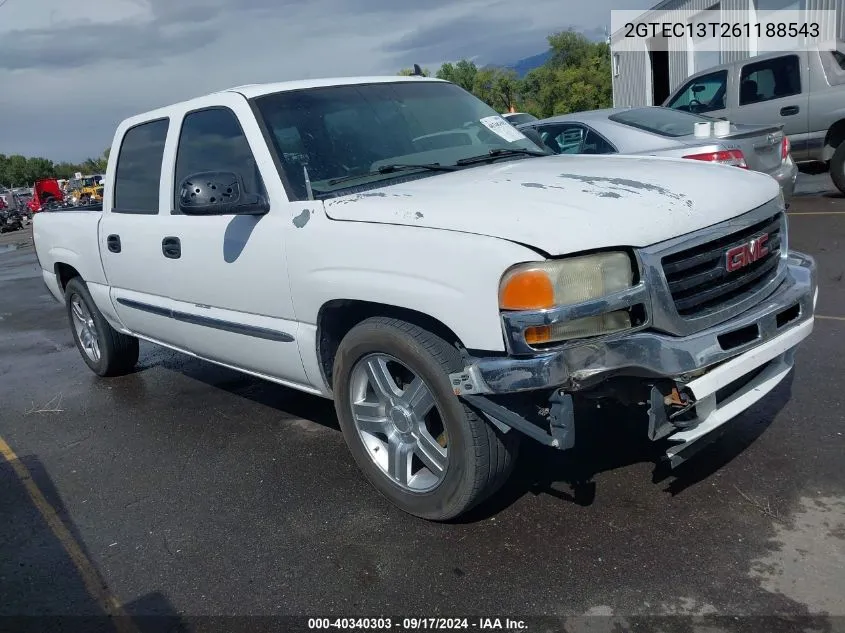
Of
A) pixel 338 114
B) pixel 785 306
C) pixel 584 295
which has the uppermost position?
pixel 338 114

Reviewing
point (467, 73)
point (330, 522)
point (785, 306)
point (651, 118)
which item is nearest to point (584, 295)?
point (785, 306)

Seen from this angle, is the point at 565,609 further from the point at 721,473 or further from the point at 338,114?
the point at 338,114

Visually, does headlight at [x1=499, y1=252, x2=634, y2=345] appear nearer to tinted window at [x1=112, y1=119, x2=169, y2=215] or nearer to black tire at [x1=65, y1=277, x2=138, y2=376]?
tinted window at [x1=112, y1=119, x2=169, y2=215]

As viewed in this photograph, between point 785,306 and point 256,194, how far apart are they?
239cm

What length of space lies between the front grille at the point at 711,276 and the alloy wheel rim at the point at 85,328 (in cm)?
477

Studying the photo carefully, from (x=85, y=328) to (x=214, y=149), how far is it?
2834mm

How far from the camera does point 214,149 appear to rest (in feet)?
14.3

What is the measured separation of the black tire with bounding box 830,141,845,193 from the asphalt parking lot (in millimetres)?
6736

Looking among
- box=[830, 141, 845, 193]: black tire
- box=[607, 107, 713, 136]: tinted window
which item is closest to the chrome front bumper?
box=[607, 107, 713, 136]: tinted window

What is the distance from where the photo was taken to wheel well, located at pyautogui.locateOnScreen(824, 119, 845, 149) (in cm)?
1073

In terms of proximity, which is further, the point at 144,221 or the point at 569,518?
the point at 144,221

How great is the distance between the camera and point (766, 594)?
271 cm

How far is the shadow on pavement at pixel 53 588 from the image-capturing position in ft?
9.88

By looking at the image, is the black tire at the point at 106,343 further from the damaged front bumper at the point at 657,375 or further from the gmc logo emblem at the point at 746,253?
the gmc logo emblem at the point at 746,253
